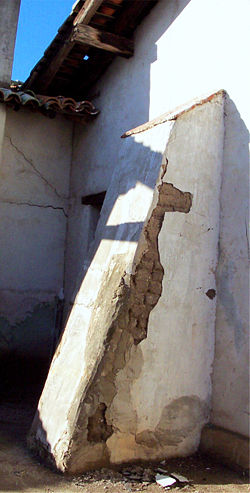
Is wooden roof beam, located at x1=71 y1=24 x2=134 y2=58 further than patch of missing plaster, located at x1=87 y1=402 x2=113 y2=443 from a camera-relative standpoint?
Yes

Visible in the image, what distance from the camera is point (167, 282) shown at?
3.39 m

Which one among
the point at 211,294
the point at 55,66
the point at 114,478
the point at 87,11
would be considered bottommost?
the point at 114,478

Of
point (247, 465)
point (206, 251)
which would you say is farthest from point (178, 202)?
point (247, 465)

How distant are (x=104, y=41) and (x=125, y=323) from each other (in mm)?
3851

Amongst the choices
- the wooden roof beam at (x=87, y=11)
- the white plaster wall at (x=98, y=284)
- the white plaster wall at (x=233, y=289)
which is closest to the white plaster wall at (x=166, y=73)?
the white plaster wall at (x=233, y=289)

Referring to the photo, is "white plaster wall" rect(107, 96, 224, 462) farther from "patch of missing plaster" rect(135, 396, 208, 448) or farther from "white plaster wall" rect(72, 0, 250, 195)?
"white plaster wall" rect(72, 0, 250, 195)

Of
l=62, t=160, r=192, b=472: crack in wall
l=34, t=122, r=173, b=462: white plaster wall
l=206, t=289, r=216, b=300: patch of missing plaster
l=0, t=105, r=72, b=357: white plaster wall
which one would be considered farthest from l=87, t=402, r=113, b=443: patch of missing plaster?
l=0, t=105, r=72, b=357: white plaster wall

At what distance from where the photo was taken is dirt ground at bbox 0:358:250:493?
2.82 m

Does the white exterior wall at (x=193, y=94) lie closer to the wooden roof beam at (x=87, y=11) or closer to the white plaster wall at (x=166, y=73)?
the white plaster wall at (x=166, y=73)

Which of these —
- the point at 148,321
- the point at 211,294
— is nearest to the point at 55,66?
the point at 211,294

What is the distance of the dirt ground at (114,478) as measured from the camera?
2.82 meters

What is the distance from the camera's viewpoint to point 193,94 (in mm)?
4160

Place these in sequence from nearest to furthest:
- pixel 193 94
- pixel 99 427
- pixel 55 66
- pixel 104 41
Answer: pixel 99 427 → pixel 193 94 → pixel 104 41 → pixel 55 66

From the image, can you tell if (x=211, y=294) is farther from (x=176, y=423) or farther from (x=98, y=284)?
(x=176, y=423)
